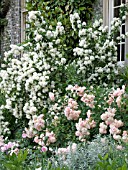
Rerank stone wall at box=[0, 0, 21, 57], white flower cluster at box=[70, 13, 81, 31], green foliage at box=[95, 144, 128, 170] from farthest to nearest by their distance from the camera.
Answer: stone wall at box=[0, 0, 21, 57] → white flower cluster at box=[70, 13, 81, 31] → green foliage at box=[95, 144, 128, 170]

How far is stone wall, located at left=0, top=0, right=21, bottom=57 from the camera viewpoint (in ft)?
32.8

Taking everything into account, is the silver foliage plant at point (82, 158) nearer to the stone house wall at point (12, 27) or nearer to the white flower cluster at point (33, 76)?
the white flower cluster at point (33, 76)

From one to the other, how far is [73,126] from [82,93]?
39cm

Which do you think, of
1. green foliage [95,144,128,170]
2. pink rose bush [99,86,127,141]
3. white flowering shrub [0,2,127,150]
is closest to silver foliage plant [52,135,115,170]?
green foliage [95,144,128,170]

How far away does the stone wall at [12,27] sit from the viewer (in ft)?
32.8

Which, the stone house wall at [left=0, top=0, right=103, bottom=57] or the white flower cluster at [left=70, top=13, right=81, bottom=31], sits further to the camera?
the stone house wall at [left=0, top=0, right=103, bottom=57]

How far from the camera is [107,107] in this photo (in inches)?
164

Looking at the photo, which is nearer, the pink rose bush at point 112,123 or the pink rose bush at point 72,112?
the pink rose bush at point 112,123

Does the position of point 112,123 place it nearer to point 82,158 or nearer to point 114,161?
point 82,158

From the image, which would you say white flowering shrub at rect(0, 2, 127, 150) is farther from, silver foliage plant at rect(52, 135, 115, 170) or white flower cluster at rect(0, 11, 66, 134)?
silver foliage plant at rect(52, 135, 115, 170)

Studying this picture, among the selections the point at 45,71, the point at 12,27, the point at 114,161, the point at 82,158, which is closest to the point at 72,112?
the point at 45,71

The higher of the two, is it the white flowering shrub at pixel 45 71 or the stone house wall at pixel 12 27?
the stone house wall at pixel 12 27

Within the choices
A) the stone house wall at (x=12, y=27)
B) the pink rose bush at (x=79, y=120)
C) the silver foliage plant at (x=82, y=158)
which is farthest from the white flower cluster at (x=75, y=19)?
the stone house wall at (x=12, y=27)

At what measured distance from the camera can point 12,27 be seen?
33.4 ft
